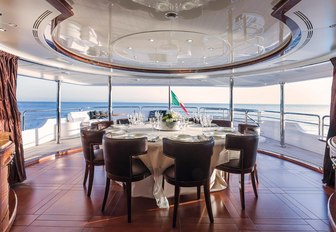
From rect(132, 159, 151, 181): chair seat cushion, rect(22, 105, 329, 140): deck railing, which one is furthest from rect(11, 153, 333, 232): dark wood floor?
rect(22, 105, 329, 140): deck railing

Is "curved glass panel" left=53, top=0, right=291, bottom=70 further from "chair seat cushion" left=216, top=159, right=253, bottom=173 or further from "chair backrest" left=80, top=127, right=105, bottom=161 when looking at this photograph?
"chair seat cushion" left=216, top=159, right=253, bottom=173

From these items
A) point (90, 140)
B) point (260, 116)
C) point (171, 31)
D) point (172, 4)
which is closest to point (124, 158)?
point (90, 140)

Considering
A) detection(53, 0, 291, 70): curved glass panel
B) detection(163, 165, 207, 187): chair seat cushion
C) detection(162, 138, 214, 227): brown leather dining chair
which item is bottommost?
detection(163, 165, 207, 187): chair seat cushion

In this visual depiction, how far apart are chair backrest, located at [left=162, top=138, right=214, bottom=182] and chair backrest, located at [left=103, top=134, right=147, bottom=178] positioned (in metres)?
0.30

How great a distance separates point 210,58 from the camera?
4219 mm

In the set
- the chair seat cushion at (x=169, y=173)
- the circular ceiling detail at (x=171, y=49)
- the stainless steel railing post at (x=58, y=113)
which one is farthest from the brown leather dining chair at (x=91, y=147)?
the stainless steel railing post at (x=58, y=113)

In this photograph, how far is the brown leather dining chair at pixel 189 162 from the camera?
6.59 ft

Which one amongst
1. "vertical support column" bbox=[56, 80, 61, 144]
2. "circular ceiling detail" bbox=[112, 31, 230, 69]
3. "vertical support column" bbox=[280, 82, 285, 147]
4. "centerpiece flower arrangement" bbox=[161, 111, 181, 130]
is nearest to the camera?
"circular ceiling detail" bbox=[112, 31, 230, 69]

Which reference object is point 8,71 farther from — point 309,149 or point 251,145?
point 309,149

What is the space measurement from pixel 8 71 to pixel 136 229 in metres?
2.84

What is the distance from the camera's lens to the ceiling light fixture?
1993 millimetres

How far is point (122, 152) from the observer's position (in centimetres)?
213

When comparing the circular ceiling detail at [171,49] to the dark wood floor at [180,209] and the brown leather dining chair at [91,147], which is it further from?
the dark wood floor at [180,209]

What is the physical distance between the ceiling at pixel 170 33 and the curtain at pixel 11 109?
280 millimetres
